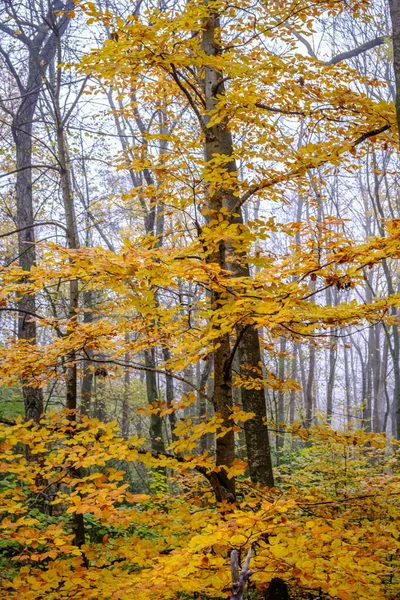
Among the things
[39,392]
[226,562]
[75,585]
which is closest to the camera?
[226,562]

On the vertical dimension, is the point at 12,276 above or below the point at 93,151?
below

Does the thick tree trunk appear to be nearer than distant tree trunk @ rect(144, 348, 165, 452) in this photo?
Yes

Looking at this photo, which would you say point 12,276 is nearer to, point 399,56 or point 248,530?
point 248,530

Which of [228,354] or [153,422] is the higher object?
[228,354]

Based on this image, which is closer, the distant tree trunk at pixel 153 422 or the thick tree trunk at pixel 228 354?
the thick tree trunk at pixel 228 354

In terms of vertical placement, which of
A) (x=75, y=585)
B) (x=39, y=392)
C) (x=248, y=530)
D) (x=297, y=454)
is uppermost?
(x=39, y=392)

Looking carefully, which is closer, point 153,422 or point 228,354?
point 228,354

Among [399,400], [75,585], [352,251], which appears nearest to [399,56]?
[352,251]

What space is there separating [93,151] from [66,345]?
740cm

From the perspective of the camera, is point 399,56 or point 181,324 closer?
point 399,56

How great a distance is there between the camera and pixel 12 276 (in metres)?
2.89

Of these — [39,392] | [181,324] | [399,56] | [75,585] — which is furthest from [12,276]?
[39,392]

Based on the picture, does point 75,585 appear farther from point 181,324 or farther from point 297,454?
point 297,454

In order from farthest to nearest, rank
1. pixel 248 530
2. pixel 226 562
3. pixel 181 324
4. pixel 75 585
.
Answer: pixel 181 324 < pixel 75 585 < pixel 226 562 < pixel 248 530
